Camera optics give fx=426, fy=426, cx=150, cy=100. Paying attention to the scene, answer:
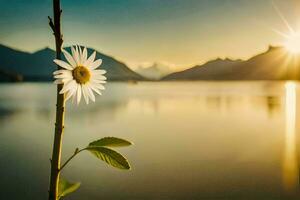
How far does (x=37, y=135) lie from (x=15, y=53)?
175526mm

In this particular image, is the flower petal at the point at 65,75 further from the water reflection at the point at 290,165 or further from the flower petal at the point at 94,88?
the water reflection at the point at 290,165

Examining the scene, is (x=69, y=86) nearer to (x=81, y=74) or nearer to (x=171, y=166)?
(x=81, y=74)

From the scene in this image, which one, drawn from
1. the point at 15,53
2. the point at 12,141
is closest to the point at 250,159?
the point at 12,141

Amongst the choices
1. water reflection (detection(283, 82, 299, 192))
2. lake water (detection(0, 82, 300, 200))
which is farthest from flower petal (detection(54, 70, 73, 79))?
water reflection (detection(283, 82, 299, 192))

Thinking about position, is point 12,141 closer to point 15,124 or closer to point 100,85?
point 15,124

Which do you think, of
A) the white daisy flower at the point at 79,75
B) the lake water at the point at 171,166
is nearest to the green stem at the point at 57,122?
the white daisy flower at the point at 79,75

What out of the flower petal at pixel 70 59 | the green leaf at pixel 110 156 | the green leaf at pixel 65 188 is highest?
the flower petal at pixel 70 59

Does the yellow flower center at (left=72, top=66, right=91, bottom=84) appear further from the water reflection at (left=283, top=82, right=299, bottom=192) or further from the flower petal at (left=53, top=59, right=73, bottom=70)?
the water reflection at (left=283, top=82, right=299, bottom=192)

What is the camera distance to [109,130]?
21109mm

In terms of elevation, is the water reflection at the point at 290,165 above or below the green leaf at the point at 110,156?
below

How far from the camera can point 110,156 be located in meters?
0.50

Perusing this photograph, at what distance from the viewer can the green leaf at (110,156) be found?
0.49m

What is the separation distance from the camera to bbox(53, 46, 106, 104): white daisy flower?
0.46 metres

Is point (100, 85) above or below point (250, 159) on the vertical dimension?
above
